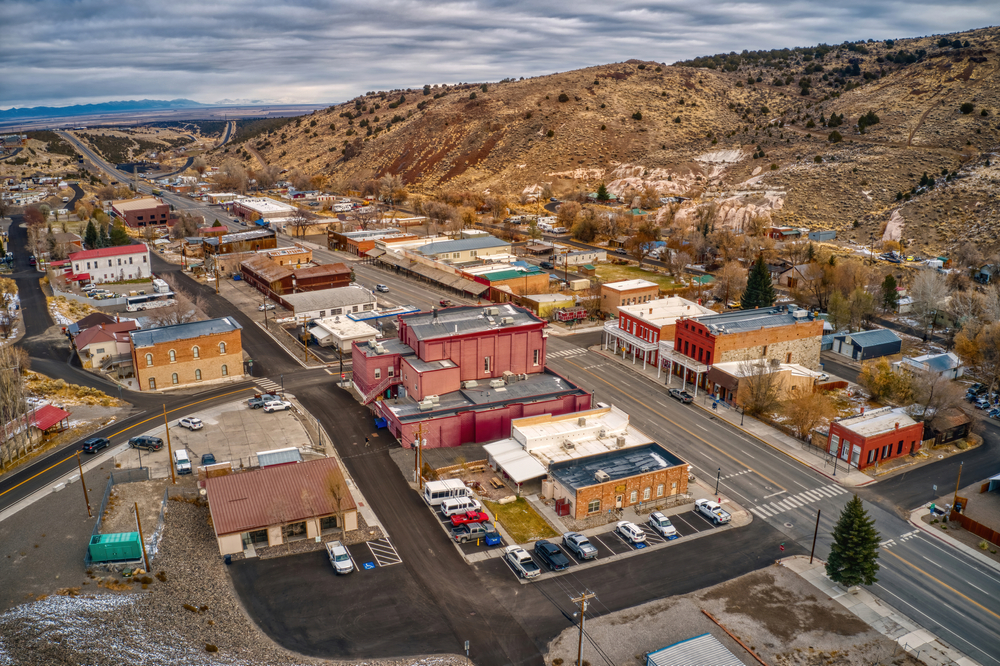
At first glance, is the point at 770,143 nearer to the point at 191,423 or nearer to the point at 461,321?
the point at 461,321

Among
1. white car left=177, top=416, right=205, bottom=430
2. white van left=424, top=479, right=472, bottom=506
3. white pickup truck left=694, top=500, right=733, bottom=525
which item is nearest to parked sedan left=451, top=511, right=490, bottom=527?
white van left=424, top=479, right=472, bottom=506

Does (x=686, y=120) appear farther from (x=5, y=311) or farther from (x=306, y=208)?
(x=5, y=311)

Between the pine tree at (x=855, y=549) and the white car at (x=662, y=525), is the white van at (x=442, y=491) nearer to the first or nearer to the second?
the white car at (x=662, y=525)

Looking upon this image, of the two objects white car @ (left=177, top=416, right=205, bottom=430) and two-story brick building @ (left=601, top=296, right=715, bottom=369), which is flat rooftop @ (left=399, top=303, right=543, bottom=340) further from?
white car @ (left=177, top=416, right=205, bottom=430)

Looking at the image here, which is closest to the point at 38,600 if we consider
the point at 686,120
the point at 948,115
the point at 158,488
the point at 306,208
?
the point at 158,488

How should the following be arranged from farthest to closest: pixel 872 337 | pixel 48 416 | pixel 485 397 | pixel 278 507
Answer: pixel 872 337 < pixel 485 397 < pixel 48 416 < pixel 278 507

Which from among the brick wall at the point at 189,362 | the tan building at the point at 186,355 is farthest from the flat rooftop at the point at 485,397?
the tan building at the point at 186,355

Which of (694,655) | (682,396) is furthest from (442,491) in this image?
(682,396)
